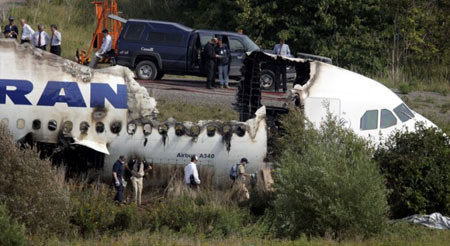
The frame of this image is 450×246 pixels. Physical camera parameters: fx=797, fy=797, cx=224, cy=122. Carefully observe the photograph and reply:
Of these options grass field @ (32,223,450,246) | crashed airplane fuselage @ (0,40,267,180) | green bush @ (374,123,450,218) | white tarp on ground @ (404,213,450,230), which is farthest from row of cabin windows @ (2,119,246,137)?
white tarp on ground @ (404,213,450,230)

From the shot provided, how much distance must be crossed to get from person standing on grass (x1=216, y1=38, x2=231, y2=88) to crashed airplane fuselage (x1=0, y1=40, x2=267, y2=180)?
30.8 ft

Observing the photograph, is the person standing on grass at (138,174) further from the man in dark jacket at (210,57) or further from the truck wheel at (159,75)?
the truck wheel at (159,75)

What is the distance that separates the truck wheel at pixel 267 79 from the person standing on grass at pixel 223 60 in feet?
4.95

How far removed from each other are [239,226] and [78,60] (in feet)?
57.7

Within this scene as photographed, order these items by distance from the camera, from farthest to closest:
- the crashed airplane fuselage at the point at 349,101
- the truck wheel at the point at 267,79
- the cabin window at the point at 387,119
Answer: the truck wheel at the point at 267,79 < the cabin window at the point at 387,119 < the crashed airplane fuselage at the point at 349,101

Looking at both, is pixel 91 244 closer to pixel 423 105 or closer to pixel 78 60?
pixel 78 60

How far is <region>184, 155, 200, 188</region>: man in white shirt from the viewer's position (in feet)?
73.6

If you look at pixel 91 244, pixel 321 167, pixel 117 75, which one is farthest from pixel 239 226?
pixel 117 75

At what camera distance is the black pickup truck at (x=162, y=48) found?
1318 inches

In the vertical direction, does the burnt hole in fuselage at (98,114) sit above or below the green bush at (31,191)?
above

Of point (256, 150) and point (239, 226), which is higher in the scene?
point (256, 150)

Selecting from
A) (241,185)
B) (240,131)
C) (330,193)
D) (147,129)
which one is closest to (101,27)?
(147,129)

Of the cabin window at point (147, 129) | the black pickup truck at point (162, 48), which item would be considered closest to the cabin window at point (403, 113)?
the cabin window at point (147, 129)

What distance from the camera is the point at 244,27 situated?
43406 mm
